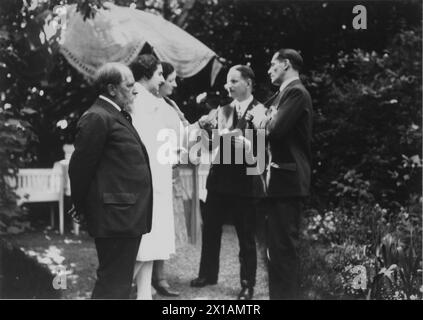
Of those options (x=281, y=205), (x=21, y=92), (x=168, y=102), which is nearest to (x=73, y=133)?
(x=21, y=92)

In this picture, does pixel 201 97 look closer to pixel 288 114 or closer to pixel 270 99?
pixel 270 99

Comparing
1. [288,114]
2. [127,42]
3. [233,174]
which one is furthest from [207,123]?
[127,42]

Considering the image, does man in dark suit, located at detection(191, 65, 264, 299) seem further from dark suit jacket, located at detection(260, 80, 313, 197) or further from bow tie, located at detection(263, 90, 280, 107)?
dark suit jacket, located at detection(260, 80, 313, 197)

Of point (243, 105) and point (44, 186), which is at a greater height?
point (243, 105)

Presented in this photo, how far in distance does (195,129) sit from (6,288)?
5.96 ft

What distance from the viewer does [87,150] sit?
3.34 metres

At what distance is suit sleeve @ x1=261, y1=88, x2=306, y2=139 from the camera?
394cm

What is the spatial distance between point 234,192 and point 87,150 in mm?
1477

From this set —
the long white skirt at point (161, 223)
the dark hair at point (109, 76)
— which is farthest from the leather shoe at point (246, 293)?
the dark hair at point (109, 76)

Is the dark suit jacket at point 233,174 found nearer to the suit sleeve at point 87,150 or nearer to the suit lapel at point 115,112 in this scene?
the suit lapel at point 115,112

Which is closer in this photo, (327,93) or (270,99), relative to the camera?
(270,99)

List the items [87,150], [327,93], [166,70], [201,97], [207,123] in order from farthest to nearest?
[327,93], [201,97], [207,123], [166,70], [87,150]

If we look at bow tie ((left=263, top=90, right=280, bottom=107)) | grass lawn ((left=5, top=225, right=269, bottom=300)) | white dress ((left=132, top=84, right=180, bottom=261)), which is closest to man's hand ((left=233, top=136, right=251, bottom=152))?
bow tie ((left=263, top=90, right=280, bottom=107))

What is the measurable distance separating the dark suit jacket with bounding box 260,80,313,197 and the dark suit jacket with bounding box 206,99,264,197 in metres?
0.30
